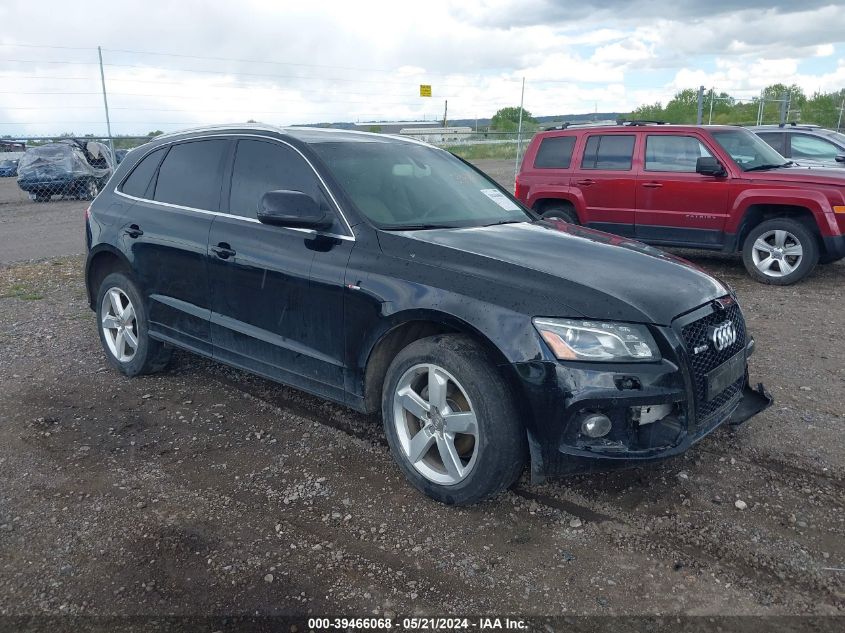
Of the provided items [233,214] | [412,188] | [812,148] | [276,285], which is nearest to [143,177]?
[233,214]

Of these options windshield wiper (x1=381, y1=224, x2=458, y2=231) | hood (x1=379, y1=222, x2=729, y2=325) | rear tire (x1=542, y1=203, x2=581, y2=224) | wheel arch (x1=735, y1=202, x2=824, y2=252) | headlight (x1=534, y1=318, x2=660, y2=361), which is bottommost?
rear tire (x1=542, y1=203, x2=581, y2=224)

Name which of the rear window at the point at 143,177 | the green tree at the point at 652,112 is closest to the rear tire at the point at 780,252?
the rear window at the point at 143,177

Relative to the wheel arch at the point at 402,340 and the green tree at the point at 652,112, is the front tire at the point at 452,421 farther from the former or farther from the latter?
the green tree at the point at 652,112

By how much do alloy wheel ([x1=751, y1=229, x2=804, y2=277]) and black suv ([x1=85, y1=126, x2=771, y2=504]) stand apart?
4745 millimetres

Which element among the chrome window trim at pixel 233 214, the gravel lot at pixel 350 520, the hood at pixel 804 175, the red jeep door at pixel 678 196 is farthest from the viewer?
the red jeep door at pixel 678 196

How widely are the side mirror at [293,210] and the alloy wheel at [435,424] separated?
946 millimetres

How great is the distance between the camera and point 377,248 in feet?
11.9

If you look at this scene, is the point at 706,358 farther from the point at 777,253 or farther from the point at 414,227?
the point at 777,253

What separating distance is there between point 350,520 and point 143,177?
312 cm

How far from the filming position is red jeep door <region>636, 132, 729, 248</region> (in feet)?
27.5

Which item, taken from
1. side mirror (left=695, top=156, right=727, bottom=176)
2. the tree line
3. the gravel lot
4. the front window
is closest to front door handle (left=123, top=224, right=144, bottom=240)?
the gravel lot

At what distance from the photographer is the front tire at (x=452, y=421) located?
3.14 metres

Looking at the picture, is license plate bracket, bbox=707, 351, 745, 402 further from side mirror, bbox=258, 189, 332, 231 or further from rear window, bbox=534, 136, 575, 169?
rear window, bbox=534, 136, 575, 169

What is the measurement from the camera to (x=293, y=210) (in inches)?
145
